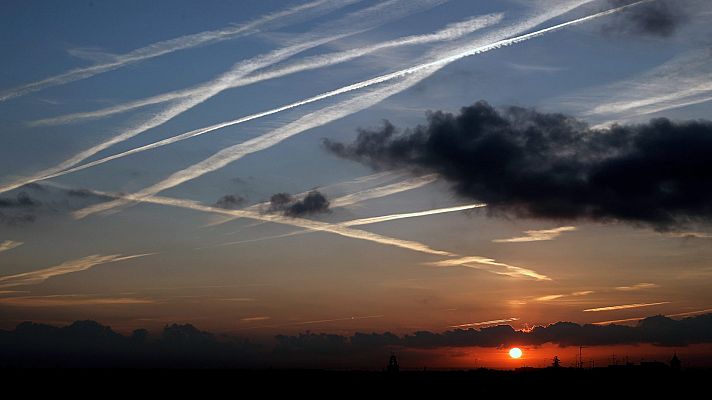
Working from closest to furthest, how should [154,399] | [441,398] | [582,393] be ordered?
[154,399]
[441,398]
[582,393]

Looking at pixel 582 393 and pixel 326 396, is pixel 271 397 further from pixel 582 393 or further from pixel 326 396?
pixel 582 393

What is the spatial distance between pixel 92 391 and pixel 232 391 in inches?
1274

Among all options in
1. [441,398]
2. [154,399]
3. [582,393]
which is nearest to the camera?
[154,399]

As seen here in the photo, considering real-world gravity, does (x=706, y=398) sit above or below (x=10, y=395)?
below

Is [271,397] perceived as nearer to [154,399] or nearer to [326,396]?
[326,396]

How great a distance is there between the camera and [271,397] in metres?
178

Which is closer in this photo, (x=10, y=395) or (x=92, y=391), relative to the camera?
(x=10, y=395)

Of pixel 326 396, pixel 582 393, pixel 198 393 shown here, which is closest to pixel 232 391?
pixel 198 393

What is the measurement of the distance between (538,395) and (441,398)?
26.1 m

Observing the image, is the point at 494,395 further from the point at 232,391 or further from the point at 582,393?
the point at 232,391

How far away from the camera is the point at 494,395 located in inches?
7530

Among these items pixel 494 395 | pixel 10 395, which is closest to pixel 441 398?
pixel 494 395

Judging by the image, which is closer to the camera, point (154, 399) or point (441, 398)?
point (154, 399)

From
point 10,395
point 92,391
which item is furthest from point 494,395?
point 10,395
